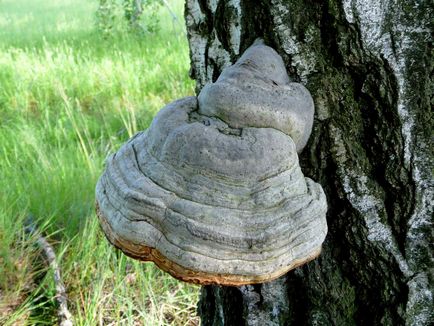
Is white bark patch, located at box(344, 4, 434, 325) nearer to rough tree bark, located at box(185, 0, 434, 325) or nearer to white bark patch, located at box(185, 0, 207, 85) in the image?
rough tree bark, located at box(185, 0, 434, 325)

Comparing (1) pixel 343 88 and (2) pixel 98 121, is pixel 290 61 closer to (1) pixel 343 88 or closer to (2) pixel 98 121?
(1) pixel 343 88

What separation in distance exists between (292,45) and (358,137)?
0.29m

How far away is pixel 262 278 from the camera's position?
0.96 metres

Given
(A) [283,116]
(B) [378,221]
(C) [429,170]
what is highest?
(A) [283,116]

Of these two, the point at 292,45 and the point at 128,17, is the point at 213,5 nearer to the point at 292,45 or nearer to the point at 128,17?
the point at 292,45

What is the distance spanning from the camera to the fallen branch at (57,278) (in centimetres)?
226

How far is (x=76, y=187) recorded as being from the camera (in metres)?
3.19

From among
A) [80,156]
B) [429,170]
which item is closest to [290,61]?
[429,170]

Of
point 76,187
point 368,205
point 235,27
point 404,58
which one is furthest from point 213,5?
point 76,187

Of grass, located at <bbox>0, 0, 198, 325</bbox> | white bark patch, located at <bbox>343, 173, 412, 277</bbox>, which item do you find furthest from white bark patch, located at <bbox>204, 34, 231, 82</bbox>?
Answer: grass, located at <bbox>0, 0, 198, 325</bbox>

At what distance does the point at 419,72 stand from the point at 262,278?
2.03 feet

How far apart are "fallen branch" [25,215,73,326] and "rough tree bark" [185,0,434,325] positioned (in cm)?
124

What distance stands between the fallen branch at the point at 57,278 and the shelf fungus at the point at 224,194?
4.61 ft

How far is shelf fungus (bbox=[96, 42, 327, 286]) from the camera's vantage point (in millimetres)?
940
